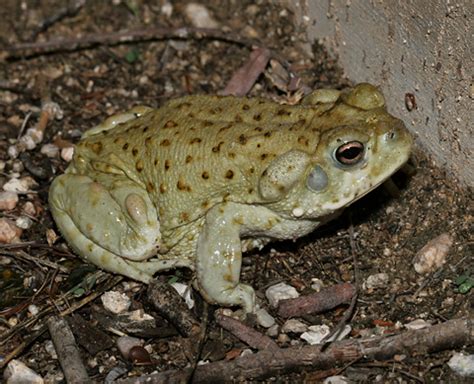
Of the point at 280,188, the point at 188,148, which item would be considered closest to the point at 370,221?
the point at 280,188

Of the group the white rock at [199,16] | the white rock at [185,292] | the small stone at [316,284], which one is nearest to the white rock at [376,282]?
the small stone at [316,284]

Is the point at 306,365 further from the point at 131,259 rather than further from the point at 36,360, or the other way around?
the point at 36,360

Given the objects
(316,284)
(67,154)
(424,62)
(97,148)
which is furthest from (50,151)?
(424,62)

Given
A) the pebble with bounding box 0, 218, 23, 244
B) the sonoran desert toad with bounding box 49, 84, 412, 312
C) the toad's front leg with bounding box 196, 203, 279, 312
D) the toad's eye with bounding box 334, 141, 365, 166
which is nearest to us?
the toad's eye with bounding box 334, 141, 365, 166

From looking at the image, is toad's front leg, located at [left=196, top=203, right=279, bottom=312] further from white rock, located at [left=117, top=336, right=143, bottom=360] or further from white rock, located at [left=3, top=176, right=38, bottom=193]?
white rock, located at [left=3, top=176, right=38, bottom=193]

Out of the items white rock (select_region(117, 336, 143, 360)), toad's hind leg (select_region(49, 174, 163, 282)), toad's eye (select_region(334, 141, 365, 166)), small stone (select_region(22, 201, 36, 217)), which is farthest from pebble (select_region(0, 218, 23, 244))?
toad's eye (select_region(334, 141, 365, 166))

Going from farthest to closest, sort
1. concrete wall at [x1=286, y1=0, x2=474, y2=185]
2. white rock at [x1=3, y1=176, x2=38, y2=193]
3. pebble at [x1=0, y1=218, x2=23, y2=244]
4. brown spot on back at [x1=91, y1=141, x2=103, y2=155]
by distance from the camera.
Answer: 1. white rock at [x1=3, y1=176, x2=38, y2=193]
2. pebble at [x1=0, y1=218, x2=23, y2=244]
3. brown spot on back at [x1=91, y1=141, x2=103, y2=155]
4. concrete wall at [x1=286, y1=0, x2=474, y2=185]

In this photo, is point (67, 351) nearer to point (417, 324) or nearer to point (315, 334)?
point (315, 334)

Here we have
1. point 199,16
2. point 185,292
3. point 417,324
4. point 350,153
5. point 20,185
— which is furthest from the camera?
point 199,16
